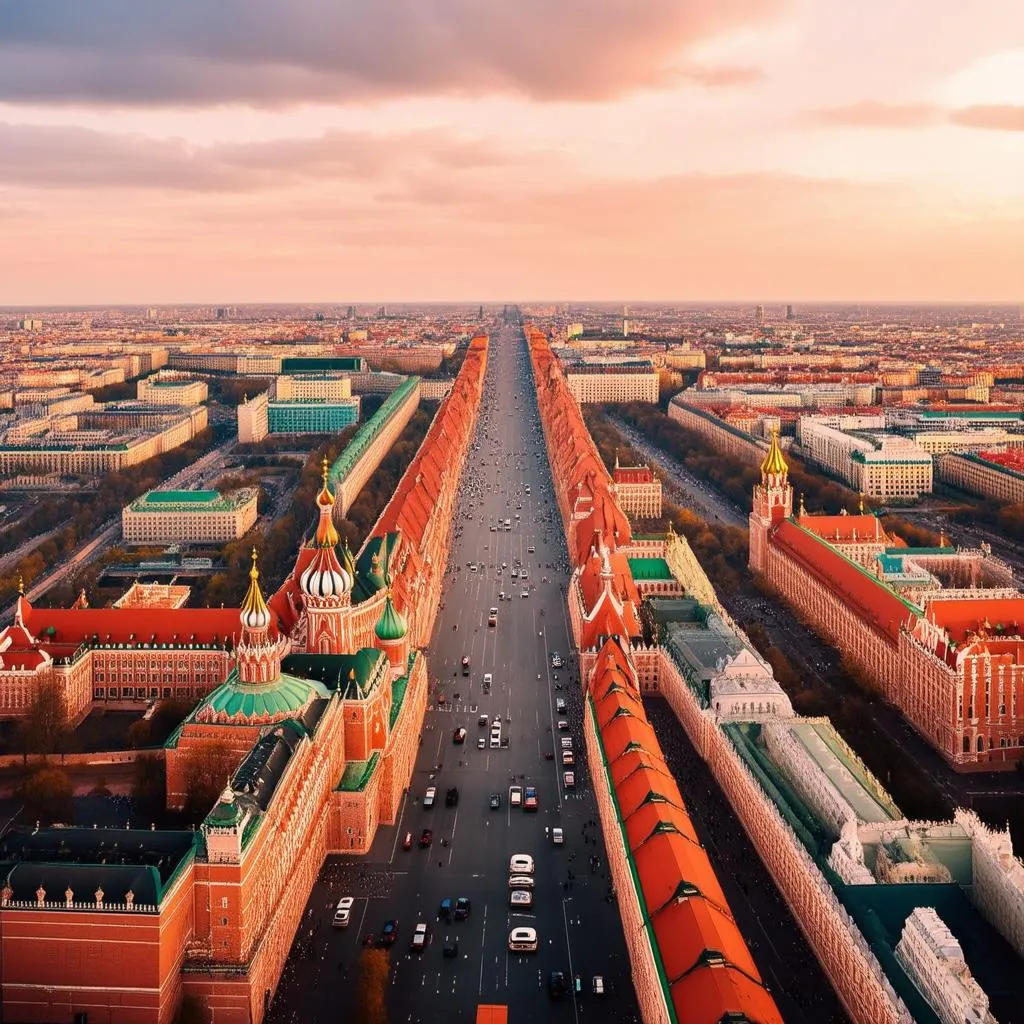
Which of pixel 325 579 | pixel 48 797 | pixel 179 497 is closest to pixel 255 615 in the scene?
pixel 325 579

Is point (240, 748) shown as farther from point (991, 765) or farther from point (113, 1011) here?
point (991, 765)

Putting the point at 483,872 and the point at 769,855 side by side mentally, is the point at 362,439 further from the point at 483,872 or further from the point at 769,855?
the point at 769,855

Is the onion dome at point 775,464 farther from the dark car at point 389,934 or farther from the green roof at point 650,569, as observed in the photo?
the dark car at point 389,934

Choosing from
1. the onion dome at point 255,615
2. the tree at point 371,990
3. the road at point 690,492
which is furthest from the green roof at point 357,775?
the road at point 690,492

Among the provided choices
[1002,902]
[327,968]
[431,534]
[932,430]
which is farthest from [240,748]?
[932,430]

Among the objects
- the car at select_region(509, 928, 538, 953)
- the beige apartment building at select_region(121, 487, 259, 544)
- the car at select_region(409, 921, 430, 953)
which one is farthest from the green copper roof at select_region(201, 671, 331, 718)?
the beige apartment building at select_region(121, 487, 259, 544)

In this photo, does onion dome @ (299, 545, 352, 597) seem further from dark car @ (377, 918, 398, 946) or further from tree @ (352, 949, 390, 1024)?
tree @ (352, 949, 390, 1024)
